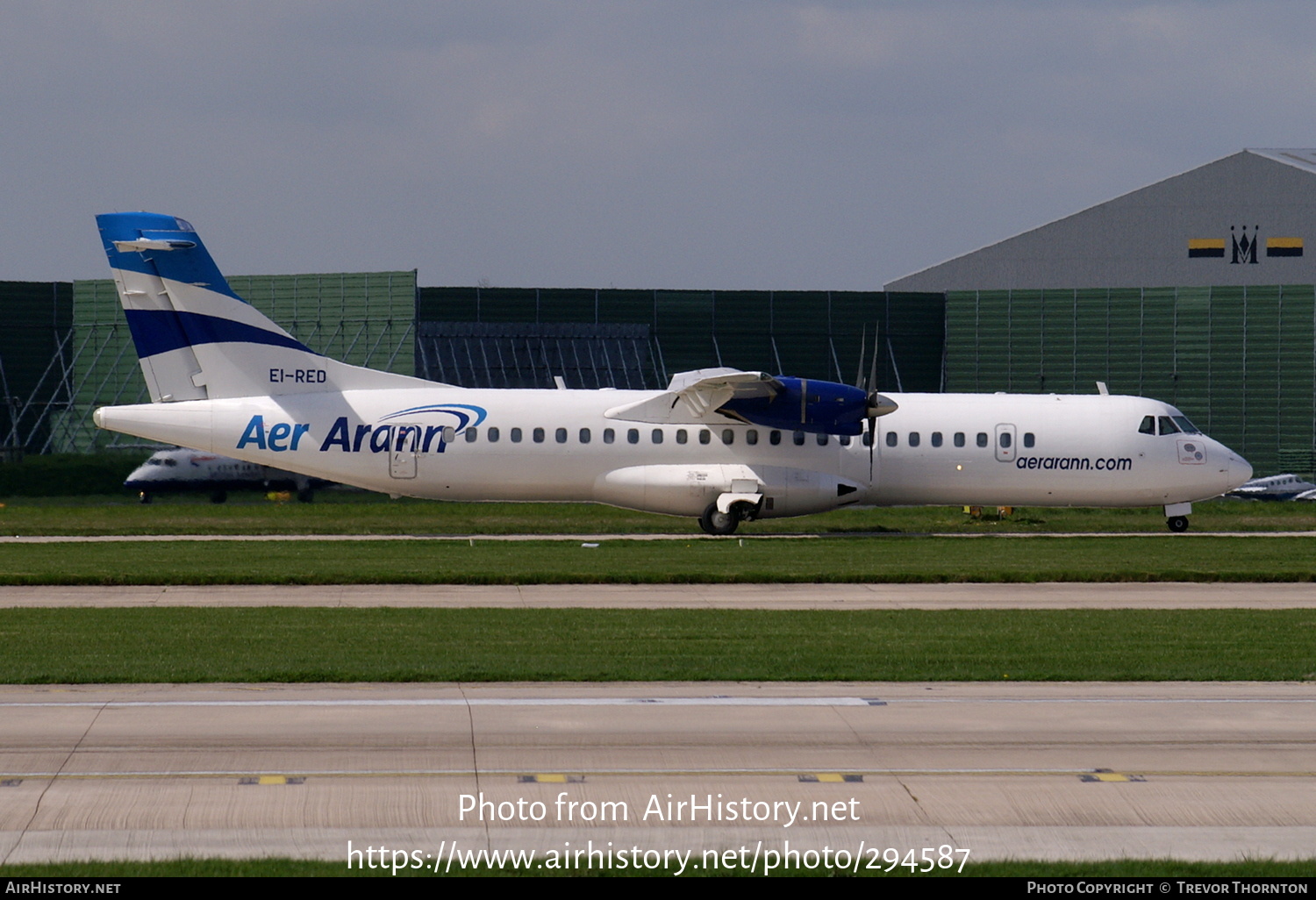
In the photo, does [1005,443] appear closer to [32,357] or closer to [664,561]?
[664,561]

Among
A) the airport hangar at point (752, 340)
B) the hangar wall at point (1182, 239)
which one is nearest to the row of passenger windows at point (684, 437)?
the airport hangar at point (752, 340)

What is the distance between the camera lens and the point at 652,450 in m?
34.0

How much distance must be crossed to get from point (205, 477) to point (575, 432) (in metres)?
22.2

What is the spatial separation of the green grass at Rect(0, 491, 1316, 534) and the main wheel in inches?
55.2

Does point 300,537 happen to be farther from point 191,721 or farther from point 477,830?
point 477,830

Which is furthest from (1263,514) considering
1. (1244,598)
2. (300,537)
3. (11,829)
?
(11,829)

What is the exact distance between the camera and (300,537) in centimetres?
3350

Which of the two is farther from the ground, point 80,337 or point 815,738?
point 80,337

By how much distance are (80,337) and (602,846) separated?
60842 millimetres

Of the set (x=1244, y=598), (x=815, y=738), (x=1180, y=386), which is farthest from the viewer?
(x=1180, y=386)

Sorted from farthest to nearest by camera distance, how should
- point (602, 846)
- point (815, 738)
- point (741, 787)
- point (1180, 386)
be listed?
point (1180, 386) → point (815, 738) → point (741, 787) → point (602, 846)

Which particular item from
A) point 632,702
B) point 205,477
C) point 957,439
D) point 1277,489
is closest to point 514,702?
point 632,702

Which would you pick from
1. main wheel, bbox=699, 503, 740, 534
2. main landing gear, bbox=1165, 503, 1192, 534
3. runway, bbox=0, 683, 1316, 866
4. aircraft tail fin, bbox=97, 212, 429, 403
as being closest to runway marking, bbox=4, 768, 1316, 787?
runway, bbox=0, 683, 1316, 866
